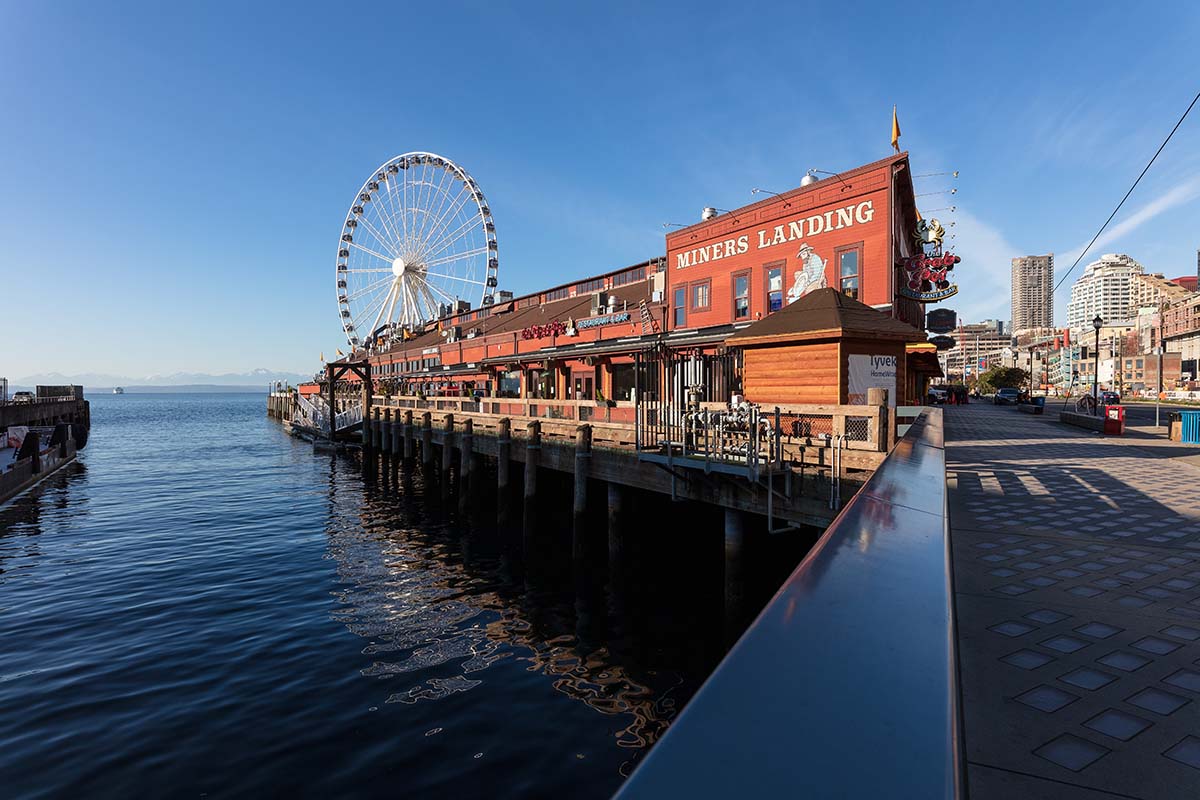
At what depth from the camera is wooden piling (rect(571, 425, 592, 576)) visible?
16312 mm

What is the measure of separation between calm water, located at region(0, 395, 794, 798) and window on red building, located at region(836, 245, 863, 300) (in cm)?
1009

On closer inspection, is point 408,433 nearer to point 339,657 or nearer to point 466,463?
point 466,463

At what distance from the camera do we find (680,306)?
91.9ft

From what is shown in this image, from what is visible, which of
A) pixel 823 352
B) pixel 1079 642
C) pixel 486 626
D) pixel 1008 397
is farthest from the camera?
pixel 1008 397

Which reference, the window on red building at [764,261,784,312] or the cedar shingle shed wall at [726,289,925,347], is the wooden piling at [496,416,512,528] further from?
the window on red building at [764,261,784,312]

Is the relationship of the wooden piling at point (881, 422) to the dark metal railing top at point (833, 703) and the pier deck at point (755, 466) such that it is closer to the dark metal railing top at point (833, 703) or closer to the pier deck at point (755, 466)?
the pier deck at point (755, 466)

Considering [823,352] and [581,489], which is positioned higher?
[823,352]

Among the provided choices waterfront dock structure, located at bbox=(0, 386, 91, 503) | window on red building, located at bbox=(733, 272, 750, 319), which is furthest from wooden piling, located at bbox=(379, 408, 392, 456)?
window on red building, located at bbox=(733, 272, 750, 319)

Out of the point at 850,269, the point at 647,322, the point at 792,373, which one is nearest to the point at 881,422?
the point at 792,373

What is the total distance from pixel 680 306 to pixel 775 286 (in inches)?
209

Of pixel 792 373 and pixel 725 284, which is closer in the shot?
pixel 792 373

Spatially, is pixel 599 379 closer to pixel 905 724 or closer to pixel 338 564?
pixel 338 564

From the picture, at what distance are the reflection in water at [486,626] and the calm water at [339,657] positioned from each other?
5 centimetres

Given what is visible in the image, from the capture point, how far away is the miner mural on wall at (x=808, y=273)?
22172mm
